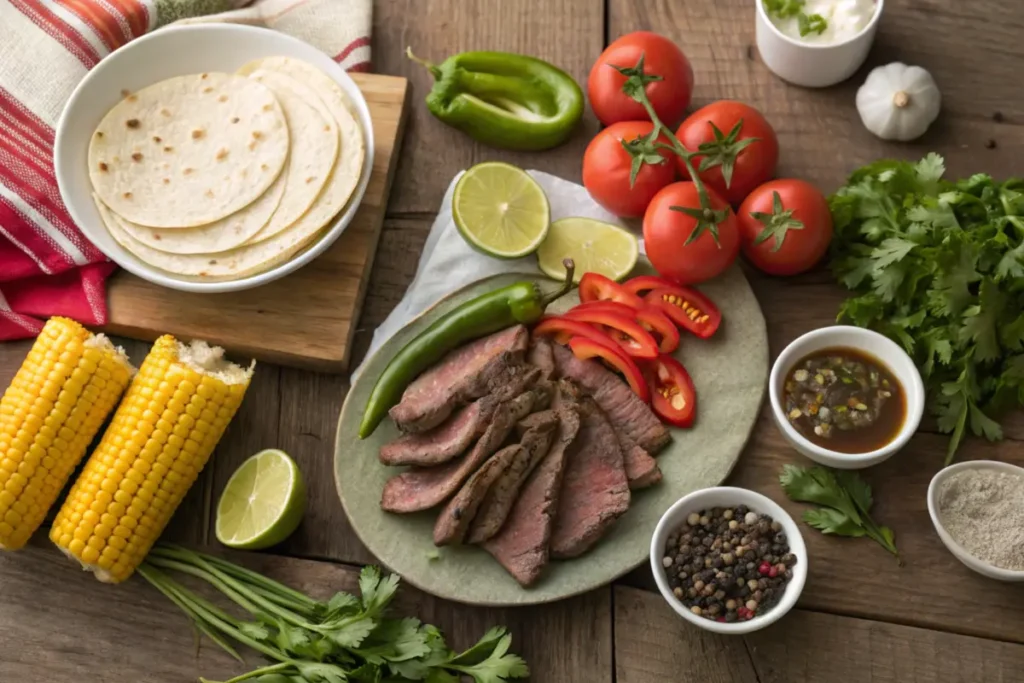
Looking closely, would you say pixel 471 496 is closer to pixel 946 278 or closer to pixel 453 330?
pixel 453 330

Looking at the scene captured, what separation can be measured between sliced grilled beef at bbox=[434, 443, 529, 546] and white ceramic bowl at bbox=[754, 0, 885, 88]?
1701 mm

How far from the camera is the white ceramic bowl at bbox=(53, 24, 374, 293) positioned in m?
3.42

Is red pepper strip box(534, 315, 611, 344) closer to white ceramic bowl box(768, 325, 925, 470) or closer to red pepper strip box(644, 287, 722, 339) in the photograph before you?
red pepper strip box(644, 287, 722, 339)

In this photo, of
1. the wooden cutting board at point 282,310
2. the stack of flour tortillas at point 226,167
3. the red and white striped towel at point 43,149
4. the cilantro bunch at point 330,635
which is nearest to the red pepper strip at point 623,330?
the wooden cutting board at point 282,310

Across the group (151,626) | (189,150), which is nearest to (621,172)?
(189,150)

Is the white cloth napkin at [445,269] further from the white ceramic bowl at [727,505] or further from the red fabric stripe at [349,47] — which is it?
the white ceramic bowl at [727,505]

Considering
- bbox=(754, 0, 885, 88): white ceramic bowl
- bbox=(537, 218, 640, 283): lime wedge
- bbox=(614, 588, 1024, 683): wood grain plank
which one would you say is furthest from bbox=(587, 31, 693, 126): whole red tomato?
bbox=(614, 588, 1024, 683): wood grain plank

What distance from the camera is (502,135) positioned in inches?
147

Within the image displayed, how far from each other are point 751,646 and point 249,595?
1.59 metres

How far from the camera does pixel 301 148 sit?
139 inches

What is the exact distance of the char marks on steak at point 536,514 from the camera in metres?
3.18

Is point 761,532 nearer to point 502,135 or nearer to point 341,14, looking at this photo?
point 502,135

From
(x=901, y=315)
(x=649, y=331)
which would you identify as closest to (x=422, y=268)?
(x=649, y=331)

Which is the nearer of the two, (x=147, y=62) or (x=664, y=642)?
(x=664, y=642)
